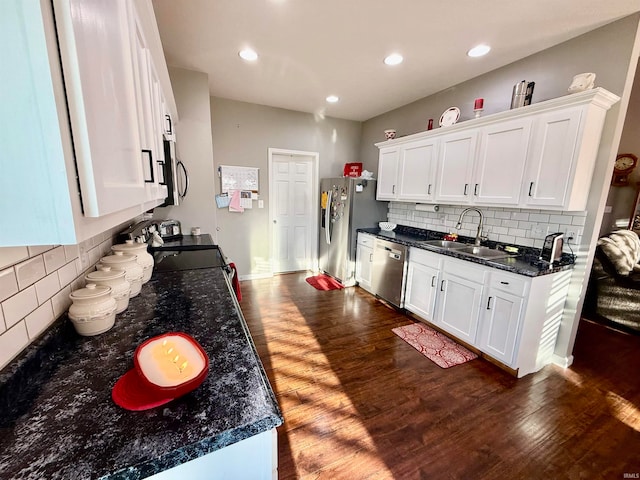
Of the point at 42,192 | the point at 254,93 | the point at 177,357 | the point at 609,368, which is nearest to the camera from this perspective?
the point at 42,192

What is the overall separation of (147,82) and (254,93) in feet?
8.48

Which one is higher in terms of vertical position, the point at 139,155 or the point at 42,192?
the point at 139,155

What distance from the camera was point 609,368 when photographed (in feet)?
7.16

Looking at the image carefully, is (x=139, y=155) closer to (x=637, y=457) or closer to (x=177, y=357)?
(x=177, y=357)

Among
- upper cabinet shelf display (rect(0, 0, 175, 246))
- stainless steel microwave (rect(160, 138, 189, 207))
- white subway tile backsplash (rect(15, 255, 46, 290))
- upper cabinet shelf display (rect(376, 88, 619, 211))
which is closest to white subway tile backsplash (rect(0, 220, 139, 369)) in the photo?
white subway tile backsplash (rect(15, 255, 46, 290))

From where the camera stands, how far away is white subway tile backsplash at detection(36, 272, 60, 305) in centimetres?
85

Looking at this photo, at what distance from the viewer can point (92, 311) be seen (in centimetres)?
91

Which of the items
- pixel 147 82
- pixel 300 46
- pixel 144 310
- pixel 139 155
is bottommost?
pixel 144 310

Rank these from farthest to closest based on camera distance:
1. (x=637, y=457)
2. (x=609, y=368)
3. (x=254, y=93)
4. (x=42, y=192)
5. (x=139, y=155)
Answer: (x=254, y=93) < (x=609, y=368) < (x=637, y=457) < (x=139, y=155) < (x=42, y=192)

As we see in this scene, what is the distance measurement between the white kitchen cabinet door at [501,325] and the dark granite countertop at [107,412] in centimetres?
208

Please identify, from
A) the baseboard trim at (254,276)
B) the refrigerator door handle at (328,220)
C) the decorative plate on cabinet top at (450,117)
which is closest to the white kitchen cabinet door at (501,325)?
the decorative plate on cabinet top at (450,117)

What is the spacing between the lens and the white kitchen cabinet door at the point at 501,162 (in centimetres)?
216

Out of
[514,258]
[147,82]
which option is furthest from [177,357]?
[514,258]

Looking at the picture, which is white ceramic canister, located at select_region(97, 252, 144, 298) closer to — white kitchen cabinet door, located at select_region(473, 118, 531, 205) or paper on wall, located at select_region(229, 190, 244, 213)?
paper on wall, located at select_region(229, 190, 244, 213)
